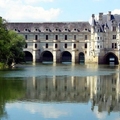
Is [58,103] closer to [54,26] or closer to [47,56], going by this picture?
[54,26]

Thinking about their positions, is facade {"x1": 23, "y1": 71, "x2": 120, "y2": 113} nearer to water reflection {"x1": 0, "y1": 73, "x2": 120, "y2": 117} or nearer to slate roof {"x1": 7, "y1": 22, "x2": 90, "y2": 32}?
water reflection {"x1": 0, "y1": 73, "x2": 120, "y2": 117}

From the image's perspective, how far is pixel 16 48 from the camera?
2611 inches

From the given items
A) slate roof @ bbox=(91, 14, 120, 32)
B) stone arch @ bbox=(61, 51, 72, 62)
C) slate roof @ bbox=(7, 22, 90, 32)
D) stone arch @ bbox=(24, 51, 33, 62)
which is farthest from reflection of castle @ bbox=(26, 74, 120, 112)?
stone arch @ bbox=(61, 51, 72, 62)

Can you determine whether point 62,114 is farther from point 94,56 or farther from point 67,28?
point 67,28

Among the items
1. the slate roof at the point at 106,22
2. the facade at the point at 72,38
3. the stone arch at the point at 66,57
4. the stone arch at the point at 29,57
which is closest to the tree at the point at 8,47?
the slate roof at the point at 106,22

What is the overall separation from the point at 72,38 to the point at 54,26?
641cm

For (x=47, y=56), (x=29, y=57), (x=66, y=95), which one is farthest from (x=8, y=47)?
(x=47, y=56)

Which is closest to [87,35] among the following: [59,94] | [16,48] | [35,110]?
[16,48]

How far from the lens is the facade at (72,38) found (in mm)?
93500

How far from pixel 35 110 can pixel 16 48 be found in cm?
4577

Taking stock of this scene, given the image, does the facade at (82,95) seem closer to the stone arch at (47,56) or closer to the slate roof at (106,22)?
the slate roof at (106,22)

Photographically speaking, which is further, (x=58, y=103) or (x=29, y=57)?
(x=29, y=57)

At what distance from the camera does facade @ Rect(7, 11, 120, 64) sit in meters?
93.5

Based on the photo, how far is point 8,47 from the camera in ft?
193
